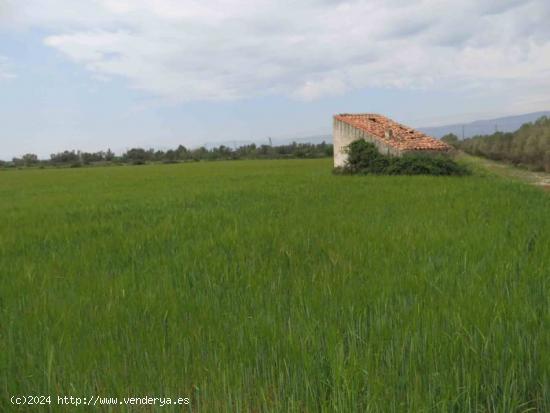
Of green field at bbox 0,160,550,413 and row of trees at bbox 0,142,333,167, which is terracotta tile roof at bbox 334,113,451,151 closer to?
green field at bbox 0,160,550,413

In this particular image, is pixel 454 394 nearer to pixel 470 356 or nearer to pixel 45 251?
pixel 470 356

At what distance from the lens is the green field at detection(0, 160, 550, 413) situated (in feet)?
6.86

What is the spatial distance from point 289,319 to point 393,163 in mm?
18532

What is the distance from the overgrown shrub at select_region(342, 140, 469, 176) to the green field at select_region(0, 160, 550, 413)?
13.6 meters

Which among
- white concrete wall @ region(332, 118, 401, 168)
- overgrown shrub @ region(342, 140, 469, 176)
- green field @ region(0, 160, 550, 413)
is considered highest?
white concrete wall @ region(332, 118, 401, 168)

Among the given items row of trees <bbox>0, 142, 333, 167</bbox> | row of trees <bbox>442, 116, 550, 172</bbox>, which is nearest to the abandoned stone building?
row of trees <bbox>442, 116, 550, 172</bbox>

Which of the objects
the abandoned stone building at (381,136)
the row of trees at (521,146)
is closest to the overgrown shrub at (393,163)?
the abandoned stone building at (381,136)

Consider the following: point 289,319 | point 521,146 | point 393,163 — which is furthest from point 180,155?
point 289,319

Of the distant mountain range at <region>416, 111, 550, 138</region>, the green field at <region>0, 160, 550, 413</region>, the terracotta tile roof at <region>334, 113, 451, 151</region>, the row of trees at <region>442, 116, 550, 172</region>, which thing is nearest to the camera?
the green field at <region>0, 160, 550, 413</region>

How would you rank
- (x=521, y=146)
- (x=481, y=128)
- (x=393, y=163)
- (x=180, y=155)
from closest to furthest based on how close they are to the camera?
(x=393, y=163) → (x=521, y=146) → (x=180, y=155) → (x=481, y=128)

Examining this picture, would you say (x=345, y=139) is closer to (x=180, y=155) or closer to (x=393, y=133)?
(x=393, y=133)

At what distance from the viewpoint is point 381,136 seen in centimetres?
2211

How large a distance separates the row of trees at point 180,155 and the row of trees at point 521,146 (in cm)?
1942

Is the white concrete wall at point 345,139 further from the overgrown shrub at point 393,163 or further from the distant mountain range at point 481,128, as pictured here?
the distant mountain range at point 481,128
